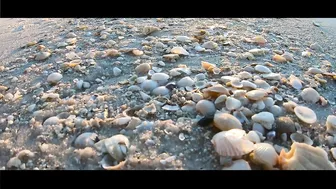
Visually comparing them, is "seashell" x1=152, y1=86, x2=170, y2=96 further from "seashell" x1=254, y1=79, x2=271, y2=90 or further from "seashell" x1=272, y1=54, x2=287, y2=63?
"seashell" x1=272, y1=54, x2=287, y2=63

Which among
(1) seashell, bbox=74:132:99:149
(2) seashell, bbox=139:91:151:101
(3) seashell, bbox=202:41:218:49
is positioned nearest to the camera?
(1) seashell, bbox=74:132:99:149

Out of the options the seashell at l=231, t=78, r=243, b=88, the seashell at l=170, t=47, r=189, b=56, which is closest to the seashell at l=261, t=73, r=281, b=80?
the seashell at l=231, t=78, r=243, b=88

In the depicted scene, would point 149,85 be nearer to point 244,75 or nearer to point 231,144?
Result: point 244,75

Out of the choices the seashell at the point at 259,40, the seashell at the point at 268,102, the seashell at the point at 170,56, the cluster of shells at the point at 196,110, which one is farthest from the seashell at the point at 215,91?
the seashell at the point at 259,40

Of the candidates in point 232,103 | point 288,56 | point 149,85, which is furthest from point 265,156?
point 288,56

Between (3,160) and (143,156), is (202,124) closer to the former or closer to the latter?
(143,156)
